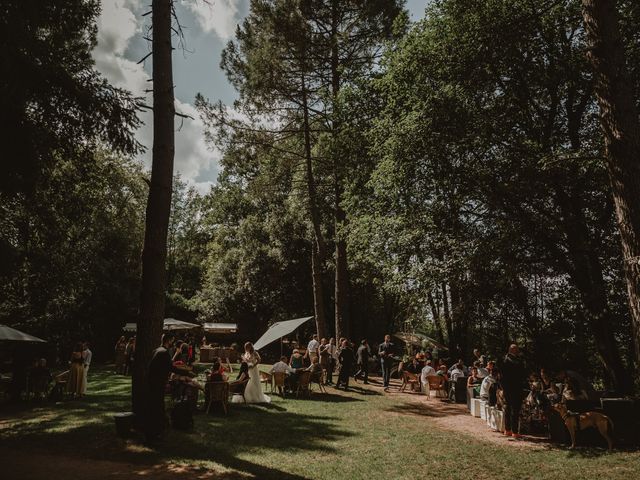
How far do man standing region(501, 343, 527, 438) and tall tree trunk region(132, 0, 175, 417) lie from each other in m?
7.08

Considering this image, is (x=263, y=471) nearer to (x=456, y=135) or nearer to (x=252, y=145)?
(x=456, y=135)

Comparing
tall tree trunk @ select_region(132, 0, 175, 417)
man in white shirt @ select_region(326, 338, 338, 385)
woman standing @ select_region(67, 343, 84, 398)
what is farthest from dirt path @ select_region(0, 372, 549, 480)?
man in white shirt @ select_region(326, 338, 338, 385)

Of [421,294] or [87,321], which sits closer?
[421,294]

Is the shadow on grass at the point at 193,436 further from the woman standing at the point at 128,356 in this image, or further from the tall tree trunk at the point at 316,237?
the tall tree trunk at the point at 316,237

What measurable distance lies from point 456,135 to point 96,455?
11.3m

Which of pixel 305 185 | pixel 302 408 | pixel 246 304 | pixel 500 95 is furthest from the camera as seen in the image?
pixel 246 304

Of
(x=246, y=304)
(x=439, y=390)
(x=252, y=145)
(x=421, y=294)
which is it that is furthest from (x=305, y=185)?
(x=246, y=304)

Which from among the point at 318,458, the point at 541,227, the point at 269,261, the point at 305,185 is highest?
the point at 305,185

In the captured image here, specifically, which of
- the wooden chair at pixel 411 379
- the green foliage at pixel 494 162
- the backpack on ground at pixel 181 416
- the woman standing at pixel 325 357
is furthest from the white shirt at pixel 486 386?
the backpack on ground at pixel 181 416

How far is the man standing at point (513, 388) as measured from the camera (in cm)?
857

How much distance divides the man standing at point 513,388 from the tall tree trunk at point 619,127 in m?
3.89

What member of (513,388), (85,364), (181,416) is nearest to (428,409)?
(513,388)

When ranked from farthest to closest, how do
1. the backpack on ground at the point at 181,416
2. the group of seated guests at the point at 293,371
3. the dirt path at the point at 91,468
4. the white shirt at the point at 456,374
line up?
the white shirt at the point at 456,374 → the group of seated guests at the point at 293,371 → the backpack on ground at the point at 181,416 → the dirt path at the point at 91,468

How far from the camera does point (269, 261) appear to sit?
2841 cm
